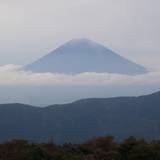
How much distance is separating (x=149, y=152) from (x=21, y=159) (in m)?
8.39

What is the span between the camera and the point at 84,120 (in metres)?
127

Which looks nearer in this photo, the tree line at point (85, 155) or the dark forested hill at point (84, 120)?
the tree line at point (85, 155)

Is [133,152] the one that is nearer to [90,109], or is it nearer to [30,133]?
[30,133]

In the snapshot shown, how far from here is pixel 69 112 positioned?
12888 centimetres

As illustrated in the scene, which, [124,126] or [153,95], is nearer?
[124,126]

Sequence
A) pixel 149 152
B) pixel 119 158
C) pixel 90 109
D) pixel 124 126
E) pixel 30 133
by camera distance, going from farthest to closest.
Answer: pixel 90 109, pixel 124 126, pixel 30 133, pixel 119 158, pixel 149 152

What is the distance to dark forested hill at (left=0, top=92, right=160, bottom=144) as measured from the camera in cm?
11025

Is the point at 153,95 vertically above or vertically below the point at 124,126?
above

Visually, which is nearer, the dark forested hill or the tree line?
the tree line

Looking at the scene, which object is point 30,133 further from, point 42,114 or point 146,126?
point 146,126

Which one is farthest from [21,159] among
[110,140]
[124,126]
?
[124,126]

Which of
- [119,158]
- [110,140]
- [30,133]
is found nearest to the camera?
[119,158]

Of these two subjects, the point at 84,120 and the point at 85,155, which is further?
the point at 84,120

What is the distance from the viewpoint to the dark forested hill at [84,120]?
110 meters
